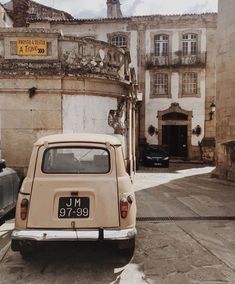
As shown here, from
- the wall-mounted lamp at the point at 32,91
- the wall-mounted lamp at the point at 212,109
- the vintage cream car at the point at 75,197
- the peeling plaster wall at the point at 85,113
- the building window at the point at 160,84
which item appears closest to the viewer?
the vintage cream car at the point at 75,197

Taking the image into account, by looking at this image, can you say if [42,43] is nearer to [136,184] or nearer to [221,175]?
[136,184]

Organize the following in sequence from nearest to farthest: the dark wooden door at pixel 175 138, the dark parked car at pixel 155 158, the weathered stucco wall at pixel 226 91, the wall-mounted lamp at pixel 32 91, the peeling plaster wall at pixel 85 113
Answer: the wall-mounted lamp at pixel 32 91 < the peeling plaster wall at pixel 85 113 < the weathered stucco wall at pixel 226 91 < the dark parked car at pixel 155 158 < the dark wooden door at pixel 175 138

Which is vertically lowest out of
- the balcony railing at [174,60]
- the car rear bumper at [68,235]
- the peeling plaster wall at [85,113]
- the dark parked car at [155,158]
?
the dark parked car at [155,158]

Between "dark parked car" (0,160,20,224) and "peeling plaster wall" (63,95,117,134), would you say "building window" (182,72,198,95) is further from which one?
"dark parked car" (0,160,20,224)

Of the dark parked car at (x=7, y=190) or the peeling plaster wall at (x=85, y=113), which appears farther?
the peeling plaster wall at (x=85, y=113)

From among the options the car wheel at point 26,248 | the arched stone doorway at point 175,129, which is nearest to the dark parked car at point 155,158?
the arched stone doorway at point 175,129

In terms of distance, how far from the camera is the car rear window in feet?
18.4

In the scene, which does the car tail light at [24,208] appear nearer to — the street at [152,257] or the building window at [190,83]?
the street at [152,257]

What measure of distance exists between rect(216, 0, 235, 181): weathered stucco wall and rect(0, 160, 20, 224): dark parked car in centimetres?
925

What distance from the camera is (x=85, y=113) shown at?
10.6 metres

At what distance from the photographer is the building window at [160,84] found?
→ 3039cm

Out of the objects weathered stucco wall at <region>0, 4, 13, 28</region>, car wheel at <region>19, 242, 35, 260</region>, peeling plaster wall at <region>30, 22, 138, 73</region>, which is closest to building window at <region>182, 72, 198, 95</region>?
peeling plaster wall at <region>30, 22, 138, 73</region>

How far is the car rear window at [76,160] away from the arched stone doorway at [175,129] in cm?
2451

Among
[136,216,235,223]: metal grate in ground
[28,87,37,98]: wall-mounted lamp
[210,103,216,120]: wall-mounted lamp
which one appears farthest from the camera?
[210,103,216,120]: wall-mounted lamp
